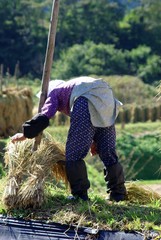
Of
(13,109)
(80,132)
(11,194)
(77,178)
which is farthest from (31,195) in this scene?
(13,109)

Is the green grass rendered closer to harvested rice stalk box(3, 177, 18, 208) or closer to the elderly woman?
harvested rice stalk box(3, 177, 18, 208)

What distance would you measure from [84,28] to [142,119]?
2521 cm

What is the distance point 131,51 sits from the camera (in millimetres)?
51656

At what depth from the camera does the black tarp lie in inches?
181

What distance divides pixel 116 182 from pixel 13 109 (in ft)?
33.9

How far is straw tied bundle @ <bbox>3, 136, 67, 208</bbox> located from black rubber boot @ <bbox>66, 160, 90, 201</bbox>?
0.18 meters

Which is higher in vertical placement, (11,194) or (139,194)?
(11,194)

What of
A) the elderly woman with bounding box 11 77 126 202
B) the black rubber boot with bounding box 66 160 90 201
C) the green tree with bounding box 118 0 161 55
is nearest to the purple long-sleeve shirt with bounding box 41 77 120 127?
the elderly woman with bounding box 11 77 126 202

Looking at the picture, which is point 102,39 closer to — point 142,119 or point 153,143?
point 142,119

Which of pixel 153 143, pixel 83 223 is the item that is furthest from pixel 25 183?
pixel 153 143

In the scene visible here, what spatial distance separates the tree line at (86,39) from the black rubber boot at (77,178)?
38934 mm

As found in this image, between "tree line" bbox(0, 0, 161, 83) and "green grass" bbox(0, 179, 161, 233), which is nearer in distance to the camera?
"green grass" bbox(0, 179, 161, 233)

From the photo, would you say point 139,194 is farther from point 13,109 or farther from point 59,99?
point 13,109

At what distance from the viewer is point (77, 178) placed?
5.34 metres
